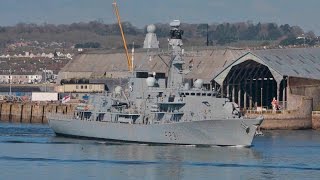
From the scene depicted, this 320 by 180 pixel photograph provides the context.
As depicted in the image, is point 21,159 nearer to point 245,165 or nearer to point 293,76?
point 245,165

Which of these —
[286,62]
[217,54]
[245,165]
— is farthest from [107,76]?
[245,165]

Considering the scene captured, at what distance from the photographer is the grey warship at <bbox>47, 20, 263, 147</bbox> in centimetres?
8712

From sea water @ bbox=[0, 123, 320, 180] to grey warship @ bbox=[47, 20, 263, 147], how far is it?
3.44 ft

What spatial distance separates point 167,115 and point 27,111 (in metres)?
43.7

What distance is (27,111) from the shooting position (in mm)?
130500

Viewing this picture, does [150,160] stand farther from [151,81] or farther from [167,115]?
[151,81]

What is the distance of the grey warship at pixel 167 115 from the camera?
8712 cm

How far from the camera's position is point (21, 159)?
257 feet

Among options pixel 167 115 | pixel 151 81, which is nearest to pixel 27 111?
pixel 151 81

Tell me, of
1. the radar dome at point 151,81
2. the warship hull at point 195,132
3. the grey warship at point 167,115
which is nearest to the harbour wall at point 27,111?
the grey warship at point 167,115

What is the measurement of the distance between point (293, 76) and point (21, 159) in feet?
143

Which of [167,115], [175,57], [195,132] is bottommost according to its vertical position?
[195,132]

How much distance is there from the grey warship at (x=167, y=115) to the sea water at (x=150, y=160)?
1.05 metres

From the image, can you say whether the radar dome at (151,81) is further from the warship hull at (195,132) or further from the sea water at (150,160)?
the sea water at (150,160)
